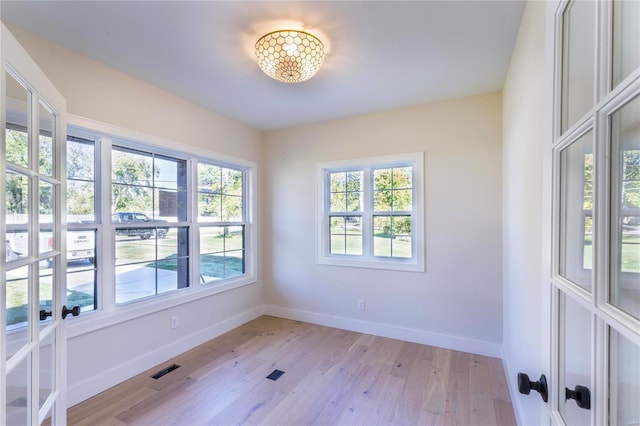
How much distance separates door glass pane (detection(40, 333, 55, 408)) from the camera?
1271 millimetres

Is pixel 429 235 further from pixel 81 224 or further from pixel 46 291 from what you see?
pixel 81 224

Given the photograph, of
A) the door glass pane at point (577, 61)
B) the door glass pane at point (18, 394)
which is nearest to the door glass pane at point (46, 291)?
the door glass pane at point (18, 394)

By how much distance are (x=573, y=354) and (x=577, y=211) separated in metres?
0.40

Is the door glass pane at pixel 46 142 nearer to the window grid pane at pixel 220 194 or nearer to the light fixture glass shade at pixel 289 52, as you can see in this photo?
the light fixture glass shade at pixel 289 52

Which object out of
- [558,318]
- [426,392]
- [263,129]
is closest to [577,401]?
[558,318]

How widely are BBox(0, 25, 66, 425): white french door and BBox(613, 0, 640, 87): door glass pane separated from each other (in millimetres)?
1682

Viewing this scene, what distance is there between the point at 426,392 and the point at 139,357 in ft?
8.09

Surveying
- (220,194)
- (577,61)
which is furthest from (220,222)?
(577,61)

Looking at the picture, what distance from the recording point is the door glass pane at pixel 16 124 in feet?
3.41

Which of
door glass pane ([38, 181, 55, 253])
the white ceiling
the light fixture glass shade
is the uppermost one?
the white ceiling

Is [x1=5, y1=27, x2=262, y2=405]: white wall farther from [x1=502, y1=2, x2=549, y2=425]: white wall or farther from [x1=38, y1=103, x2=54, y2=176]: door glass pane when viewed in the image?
[x1=502, y1=2, x2=549, y2=425]: white wall

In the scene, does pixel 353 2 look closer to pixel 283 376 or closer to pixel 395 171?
pixel 395 171

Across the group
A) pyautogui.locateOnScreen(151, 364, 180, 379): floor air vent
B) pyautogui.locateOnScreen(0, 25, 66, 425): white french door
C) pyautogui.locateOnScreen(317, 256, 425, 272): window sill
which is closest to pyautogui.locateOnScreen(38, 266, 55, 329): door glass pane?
pyautogui.locateOnScreen(0, 25, 66, 425): white french door

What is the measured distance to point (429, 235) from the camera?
3072mm
